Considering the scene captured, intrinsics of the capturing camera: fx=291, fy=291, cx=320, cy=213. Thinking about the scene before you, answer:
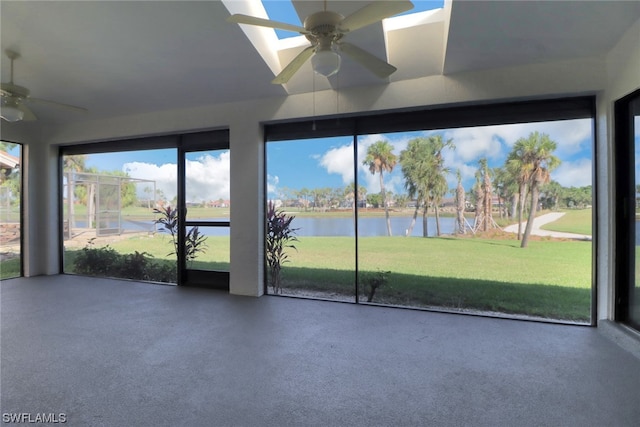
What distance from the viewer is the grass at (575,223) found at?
132 inches

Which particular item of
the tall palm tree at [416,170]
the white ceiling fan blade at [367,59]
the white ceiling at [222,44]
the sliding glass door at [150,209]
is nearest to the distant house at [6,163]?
the sliding glass door at [150,209]

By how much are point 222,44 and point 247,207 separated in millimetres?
2071

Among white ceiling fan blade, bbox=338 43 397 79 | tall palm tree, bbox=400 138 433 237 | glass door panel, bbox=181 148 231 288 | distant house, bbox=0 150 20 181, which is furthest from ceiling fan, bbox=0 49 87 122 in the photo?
tall palm tree, bbox=400 138 433 237

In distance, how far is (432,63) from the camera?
336 cm

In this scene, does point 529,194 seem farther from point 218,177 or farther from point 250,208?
point 218,177

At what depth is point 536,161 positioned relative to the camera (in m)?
3.97

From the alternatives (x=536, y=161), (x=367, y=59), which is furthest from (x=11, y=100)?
(x=536, y=161)

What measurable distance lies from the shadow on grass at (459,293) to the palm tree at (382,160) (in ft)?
3.10

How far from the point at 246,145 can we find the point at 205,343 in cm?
269

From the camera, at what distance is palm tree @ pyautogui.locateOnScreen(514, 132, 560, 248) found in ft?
12.6

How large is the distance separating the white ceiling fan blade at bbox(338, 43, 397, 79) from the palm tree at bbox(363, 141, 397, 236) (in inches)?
81.9

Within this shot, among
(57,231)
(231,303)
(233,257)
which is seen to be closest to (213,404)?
(231,303)

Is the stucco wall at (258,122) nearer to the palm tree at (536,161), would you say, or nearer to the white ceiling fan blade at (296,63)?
the palm tree at (536,161)

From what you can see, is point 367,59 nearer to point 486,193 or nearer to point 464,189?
point 464,189
